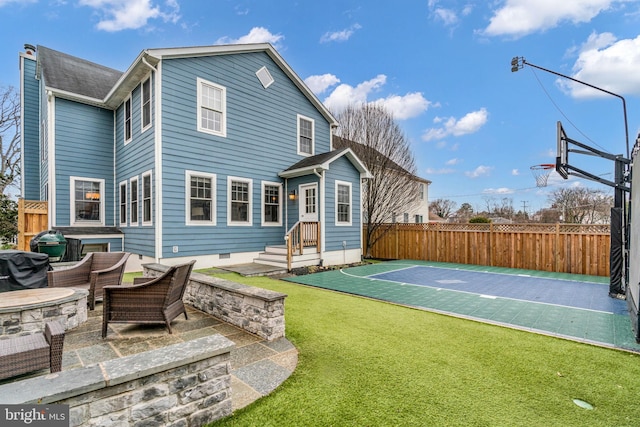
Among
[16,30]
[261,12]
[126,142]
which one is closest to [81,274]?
[126,142]

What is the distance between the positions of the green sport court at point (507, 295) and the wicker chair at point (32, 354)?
520 centimetres

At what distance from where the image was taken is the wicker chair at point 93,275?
480 cm

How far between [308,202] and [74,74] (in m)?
10.1

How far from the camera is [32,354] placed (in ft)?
7.36

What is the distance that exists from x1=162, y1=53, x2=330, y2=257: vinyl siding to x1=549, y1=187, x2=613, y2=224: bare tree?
23993mm

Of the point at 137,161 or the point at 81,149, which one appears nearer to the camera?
the point at 137,161

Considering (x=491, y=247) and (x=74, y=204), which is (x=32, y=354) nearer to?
(x=74, y=204)

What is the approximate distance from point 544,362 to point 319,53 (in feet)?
55.6

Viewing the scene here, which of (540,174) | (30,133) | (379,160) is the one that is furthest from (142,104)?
(540,174)

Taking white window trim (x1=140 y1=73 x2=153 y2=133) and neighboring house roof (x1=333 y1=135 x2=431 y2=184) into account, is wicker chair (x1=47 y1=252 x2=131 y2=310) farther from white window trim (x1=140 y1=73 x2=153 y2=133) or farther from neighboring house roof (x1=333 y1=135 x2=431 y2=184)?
neighboring house roof (x1=333 y1=135 x2=431 y2=184)

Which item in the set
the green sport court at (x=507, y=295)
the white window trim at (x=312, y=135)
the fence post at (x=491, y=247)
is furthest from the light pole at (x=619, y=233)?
the white window trim at (x=312, y=135)

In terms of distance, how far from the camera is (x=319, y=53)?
1648 centimetres

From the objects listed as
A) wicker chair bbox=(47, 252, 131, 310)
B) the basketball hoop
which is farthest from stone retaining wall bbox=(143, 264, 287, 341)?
the basketball hoop

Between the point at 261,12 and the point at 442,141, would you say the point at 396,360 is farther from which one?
the point at 442,141
